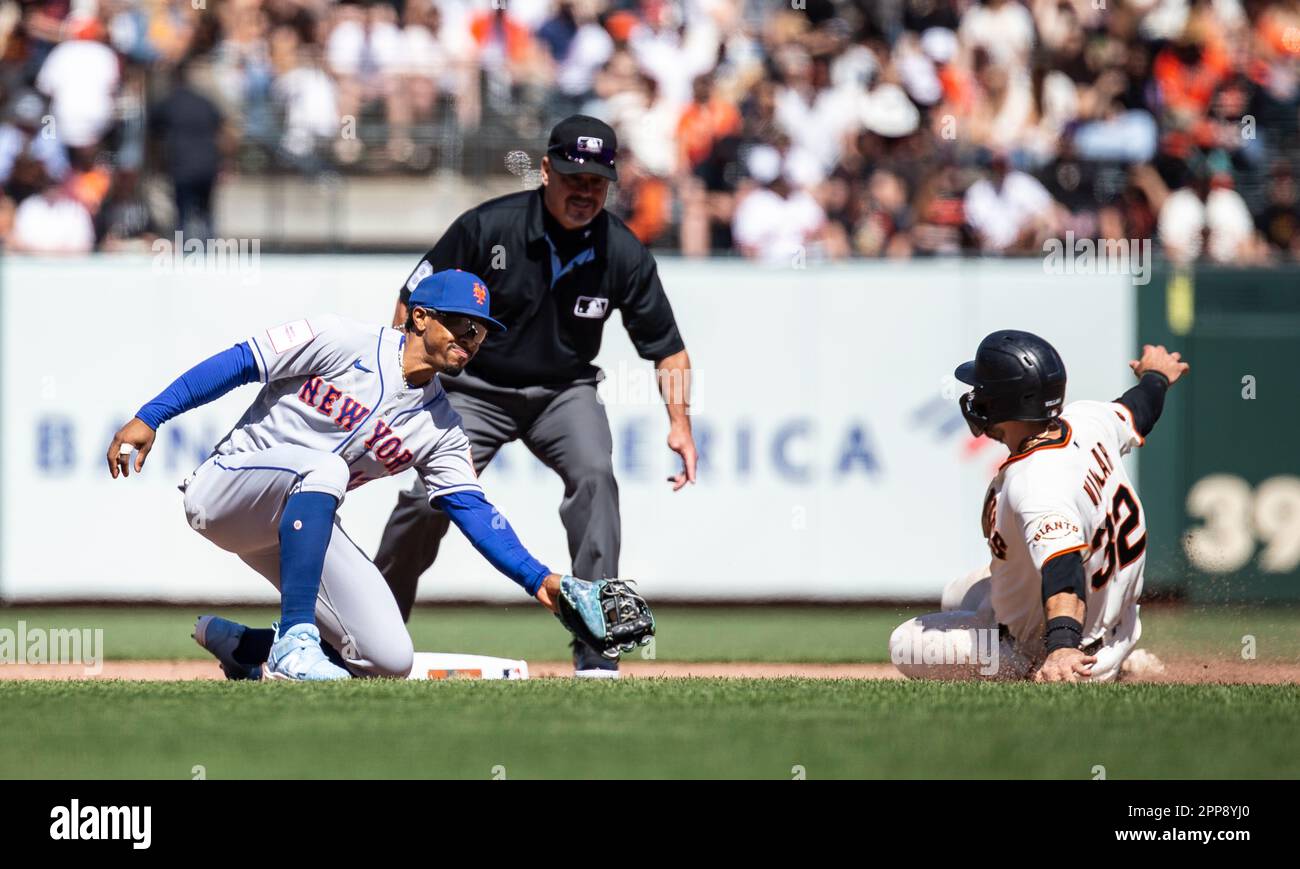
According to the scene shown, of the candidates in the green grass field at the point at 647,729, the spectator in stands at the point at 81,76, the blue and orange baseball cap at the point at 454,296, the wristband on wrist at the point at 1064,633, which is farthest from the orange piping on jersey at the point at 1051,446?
the spectator in stands at the point at 81,76

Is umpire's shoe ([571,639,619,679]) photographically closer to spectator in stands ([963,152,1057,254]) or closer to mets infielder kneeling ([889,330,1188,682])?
mets infielder kneeling ([889,330,1188,682])

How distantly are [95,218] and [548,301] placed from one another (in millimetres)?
5633

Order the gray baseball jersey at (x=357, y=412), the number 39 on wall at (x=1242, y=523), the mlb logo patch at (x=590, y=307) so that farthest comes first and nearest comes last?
the number 39 on wall at (x=1242, y=523)
the mlb logo patch at (x=590, y=307)
the gray baseball jersey at (x=357, y=412)

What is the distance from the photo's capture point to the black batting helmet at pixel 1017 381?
5.96 metres

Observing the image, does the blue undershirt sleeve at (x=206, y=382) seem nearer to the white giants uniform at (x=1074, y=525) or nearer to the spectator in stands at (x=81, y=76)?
the white giants uniform at (x=1074, y=525)

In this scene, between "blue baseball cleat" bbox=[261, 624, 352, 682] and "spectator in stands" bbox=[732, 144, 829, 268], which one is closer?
"blue baseball cleat" bbox=[261, 624, 352, 682]

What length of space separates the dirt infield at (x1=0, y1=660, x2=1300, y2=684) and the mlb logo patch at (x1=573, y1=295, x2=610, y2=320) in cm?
154

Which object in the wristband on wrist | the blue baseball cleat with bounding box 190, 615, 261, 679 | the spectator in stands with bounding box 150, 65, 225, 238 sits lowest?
the blue baseball cleat with bounding box 190, 615, 261, 679

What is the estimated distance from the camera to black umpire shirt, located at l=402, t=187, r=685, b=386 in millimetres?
7309

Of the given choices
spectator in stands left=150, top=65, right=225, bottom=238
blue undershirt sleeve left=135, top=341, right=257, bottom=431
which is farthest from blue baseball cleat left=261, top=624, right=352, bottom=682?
spectator in stands left=150, top=65, right=225, bottom=238

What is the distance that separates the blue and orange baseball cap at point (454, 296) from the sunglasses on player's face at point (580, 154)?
105 cm

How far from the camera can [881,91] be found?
1316 cm
